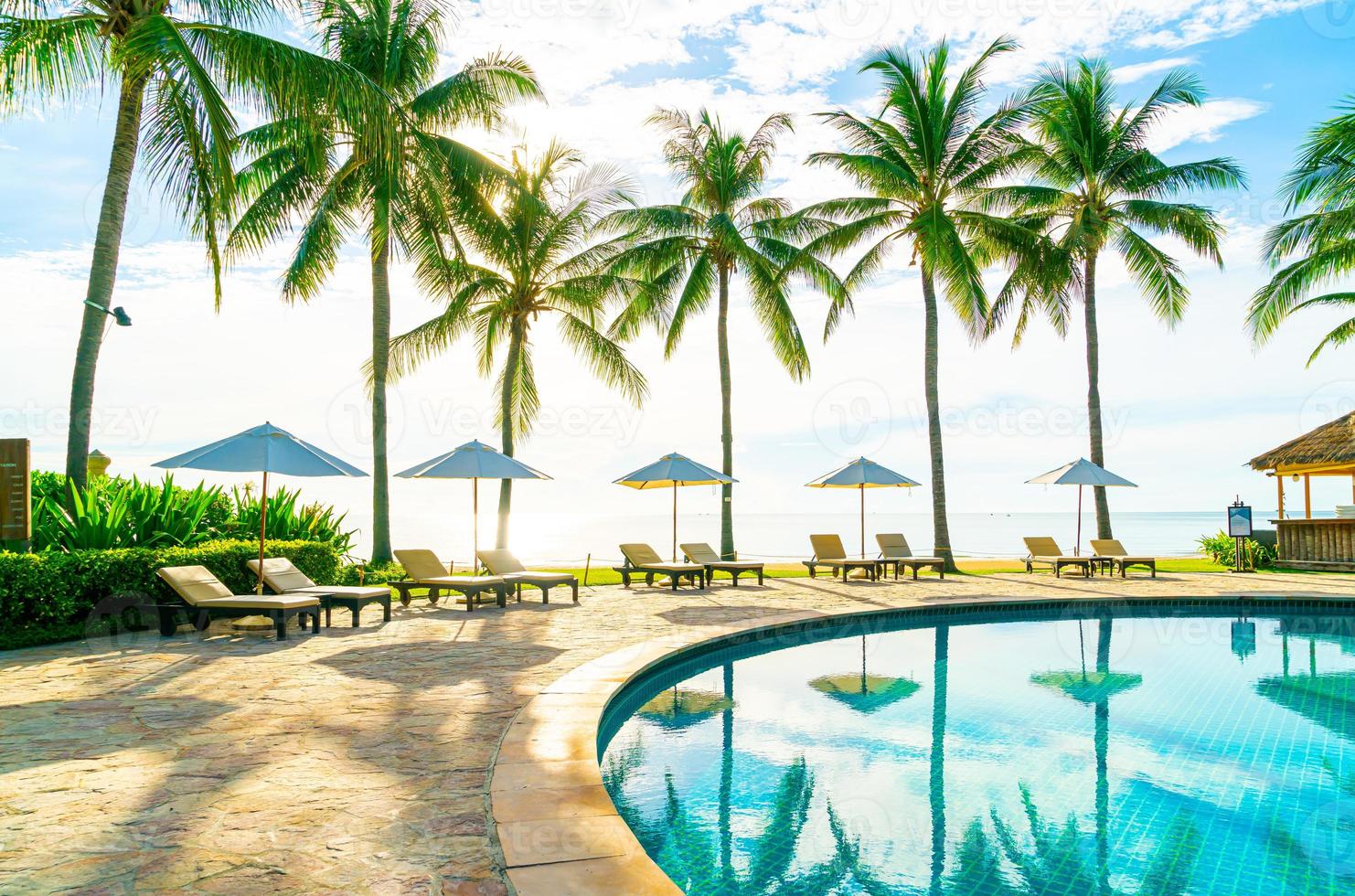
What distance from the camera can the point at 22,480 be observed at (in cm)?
839

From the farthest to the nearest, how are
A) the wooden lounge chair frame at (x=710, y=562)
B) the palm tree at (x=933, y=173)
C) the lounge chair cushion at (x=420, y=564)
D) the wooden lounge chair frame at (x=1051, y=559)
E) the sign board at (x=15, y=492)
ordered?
the palm tree at (x=933, y=173) → the wooden lounge chair frame at (x=1051, y=559) → the wooden lounge chair frame at (x=710, y=562) → the lounge chair cushion at (x=420, y=564) → the sign board at (x=15, y=492)

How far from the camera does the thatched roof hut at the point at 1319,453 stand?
18.3 meters

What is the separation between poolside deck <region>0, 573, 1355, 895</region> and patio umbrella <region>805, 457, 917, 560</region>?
837cm

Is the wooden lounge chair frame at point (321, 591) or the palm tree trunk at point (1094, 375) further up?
the palm tree trunk at point (1094, 375)

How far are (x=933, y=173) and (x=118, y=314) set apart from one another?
15162mm

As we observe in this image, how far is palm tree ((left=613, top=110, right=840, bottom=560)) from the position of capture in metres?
19.2

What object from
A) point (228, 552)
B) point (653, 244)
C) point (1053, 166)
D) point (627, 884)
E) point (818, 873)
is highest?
point (1053, 166)

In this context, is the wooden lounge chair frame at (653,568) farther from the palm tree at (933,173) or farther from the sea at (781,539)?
the palm tree at (933,173)

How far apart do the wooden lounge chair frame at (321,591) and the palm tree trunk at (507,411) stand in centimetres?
814

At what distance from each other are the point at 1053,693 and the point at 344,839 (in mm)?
6643

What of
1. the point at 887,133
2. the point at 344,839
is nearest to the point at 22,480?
the point at 344,839

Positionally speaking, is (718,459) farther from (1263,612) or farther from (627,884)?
(627,884)

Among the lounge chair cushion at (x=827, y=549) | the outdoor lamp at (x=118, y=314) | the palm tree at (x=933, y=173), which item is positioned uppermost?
the palm tree at (x=933, y=173)

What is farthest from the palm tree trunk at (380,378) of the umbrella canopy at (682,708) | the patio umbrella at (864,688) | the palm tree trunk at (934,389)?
the palm tree trunk at (934,389)
